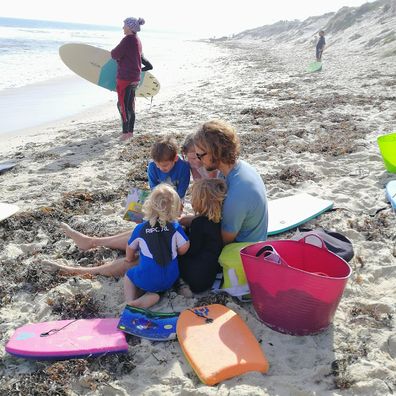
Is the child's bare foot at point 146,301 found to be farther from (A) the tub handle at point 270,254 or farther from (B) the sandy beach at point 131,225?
(A) the tub handle at point 270,254

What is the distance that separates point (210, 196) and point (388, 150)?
3037 mm

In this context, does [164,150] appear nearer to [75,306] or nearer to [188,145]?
[188,145]

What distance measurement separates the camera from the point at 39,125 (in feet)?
29.3

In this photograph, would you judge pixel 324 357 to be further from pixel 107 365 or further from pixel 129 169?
pixel 129 169

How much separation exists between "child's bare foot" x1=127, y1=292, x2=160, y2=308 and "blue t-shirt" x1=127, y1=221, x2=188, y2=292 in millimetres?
55

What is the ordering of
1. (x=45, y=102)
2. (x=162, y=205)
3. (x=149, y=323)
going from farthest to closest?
(x=45, y=102) < (x=162, y=205) < (x=149, y=323)

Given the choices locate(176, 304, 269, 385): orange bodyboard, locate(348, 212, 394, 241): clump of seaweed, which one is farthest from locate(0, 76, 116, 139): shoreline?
locate(176, 304, 269, 385): orange bodyboard

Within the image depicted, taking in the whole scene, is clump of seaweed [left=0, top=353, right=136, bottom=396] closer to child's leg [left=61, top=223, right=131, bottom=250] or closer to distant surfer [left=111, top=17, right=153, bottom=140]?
child's leg [left=61, top=223, right=131, bottom=250]

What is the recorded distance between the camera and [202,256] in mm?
3053

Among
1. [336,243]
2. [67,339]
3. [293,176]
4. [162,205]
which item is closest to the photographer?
[67,339]

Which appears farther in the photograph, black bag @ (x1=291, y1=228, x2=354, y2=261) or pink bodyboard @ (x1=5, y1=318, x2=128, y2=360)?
black bag @ (x1=291, y1=228, x2=354, y2=261)

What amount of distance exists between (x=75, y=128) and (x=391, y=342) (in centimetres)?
712

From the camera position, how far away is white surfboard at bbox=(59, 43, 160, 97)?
8562 mm

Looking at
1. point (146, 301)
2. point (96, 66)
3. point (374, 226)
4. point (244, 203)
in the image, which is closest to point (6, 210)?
point (146, 301)
